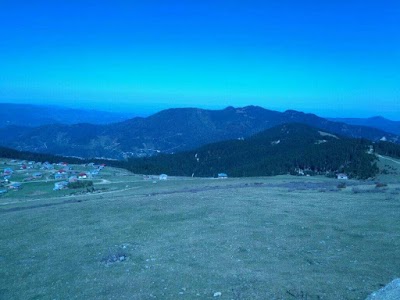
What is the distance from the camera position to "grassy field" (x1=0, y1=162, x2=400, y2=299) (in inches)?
629

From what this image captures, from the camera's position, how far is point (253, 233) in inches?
963

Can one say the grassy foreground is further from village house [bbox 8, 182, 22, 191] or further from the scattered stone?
village house [bbox 8, 182, 22, 191]

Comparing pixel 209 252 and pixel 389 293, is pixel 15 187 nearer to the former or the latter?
pixel 209 252

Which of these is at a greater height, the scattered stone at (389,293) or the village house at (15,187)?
the scattered stone at (389,293)

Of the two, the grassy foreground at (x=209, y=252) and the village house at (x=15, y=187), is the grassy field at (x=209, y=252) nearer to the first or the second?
the grassy foreground at (x=209, y=252)

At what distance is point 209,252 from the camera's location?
20922 mm

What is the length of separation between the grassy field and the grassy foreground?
0.06m

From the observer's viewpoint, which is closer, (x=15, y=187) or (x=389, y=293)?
(x=389, y=293)

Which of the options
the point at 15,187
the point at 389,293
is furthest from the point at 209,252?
the point at 15,187

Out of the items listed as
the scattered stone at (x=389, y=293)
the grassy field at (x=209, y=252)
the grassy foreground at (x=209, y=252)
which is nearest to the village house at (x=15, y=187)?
the grassy foreground at (x=209, y=252)

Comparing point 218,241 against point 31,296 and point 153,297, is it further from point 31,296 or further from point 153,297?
point 31,296

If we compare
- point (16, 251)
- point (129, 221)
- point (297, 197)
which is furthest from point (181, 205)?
point (16, 251)

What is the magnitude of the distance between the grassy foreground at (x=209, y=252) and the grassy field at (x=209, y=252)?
→ 56 mm

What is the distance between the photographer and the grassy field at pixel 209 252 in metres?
16.0
